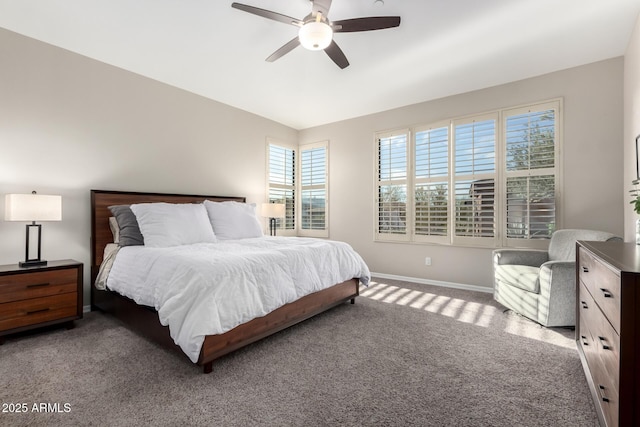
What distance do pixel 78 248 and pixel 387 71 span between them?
13.3ft

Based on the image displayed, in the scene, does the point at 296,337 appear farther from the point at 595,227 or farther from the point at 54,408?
the point at 595,227

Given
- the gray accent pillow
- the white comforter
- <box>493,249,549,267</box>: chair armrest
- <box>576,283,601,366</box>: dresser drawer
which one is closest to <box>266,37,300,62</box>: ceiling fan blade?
the white comforter

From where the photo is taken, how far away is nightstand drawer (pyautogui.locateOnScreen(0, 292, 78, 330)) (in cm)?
239

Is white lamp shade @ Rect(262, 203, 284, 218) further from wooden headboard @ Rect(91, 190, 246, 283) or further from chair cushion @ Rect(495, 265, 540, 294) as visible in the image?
chair cushion @ Rect(495, 265, 540, 294)

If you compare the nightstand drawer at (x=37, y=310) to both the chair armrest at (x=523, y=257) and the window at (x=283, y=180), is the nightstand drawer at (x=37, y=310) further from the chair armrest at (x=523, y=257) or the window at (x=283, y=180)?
the chair armrest at (x=523, y=257)

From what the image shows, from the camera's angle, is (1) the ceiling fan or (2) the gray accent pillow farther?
(2) the gray accent pillow

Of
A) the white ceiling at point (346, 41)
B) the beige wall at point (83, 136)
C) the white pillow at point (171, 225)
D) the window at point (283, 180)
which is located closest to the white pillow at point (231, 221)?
the white pillow at point (171, 225)

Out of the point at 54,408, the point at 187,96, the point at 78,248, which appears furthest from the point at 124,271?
the point at 187,96

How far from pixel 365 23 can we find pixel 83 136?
3.17m

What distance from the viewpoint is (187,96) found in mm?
4172

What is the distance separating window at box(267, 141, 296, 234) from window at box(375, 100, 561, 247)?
5.71ft

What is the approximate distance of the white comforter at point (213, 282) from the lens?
6.35 ft

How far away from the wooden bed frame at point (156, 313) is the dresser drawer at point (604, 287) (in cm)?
204

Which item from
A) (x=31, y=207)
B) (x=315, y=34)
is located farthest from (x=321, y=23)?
(x=31, y=207)
